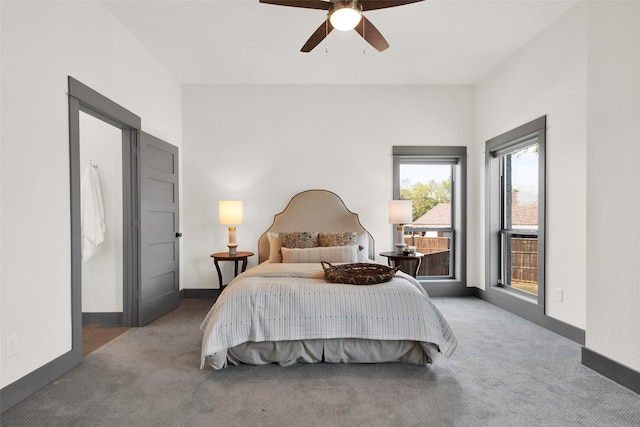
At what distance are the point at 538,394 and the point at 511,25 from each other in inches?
132

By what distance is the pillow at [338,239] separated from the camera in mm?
4438

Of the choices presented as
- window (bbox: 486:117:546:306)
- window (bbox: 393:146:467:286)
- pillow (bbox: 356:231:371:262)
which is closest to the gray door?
pillow (bbox: 356:231:371:262)

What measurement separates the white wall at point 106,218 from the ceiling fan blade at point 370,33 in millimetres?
2789

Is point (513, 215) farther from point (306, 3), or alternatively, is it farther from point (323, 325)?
point (306, 3)

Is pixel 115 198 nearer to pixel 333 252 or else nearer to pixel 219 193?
pixel 219 193

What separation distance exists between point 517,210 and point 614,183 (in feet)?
6.56

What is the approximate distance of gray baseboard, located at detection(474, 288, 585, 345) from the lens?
3.16m

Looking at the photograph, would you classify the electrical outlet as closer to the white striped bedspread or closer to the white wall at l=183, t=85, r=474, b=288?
the white striped bedspread

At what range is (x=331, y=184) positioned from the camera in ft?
16.4

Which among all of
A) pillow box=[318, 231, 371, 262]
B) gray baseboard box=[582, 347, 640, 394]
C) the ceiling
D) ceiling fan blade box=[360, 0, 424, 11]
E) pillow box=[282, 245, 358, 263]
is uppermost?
the ceiling

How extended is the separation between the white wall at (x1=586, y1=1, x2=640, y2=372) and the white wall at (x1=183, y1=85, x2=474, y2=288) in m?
2.53

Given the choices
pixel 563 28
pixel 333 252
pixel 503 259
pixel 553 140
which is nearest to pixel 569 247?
pixel 553 140

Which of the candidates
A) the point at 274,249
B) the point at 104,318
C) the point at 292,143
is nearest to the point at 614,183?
the point at 274,249

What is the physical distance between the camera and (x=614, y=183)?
2.34 m
